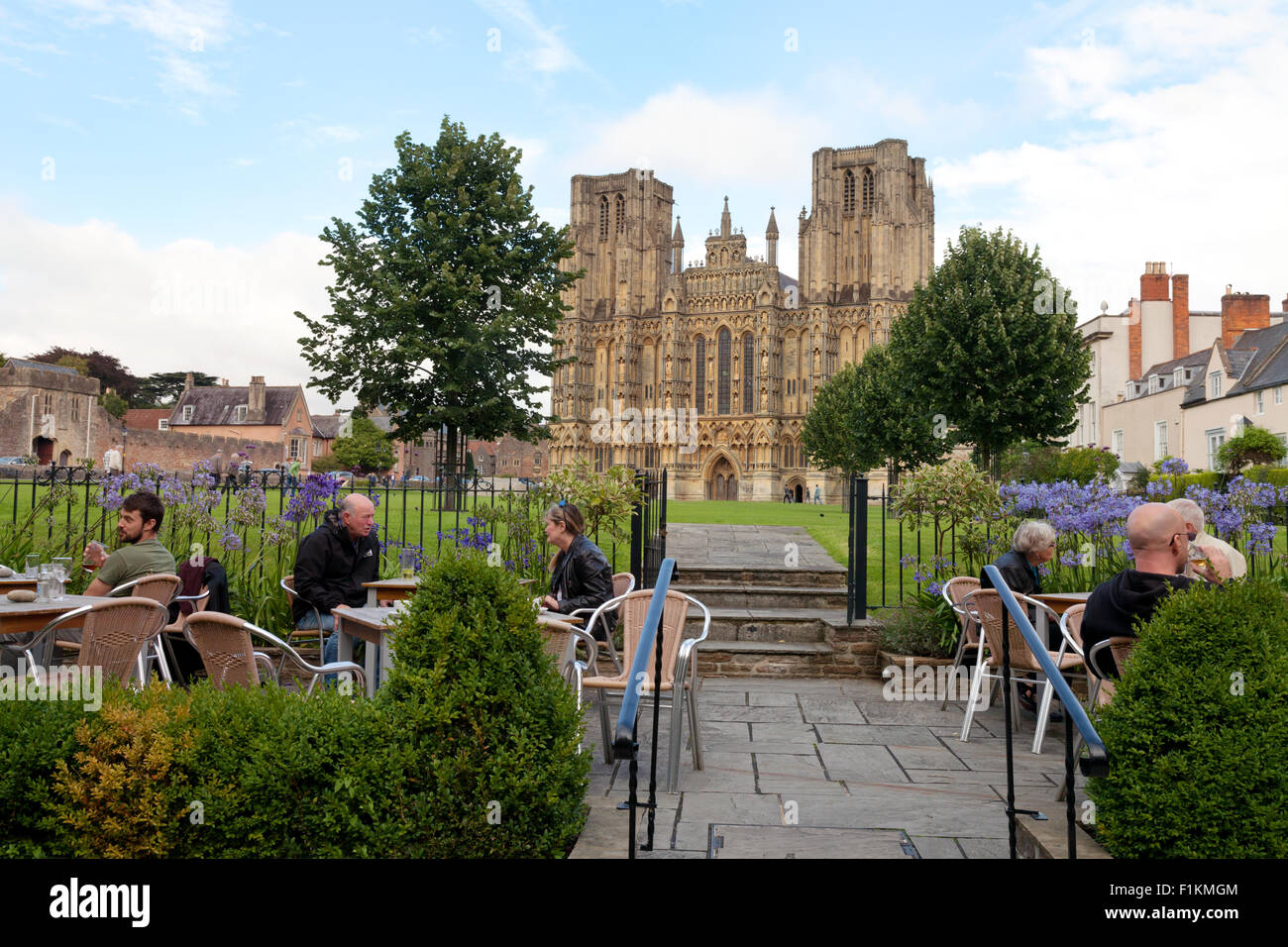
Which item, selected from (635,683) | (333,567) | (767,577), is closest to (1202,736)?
(635,683)

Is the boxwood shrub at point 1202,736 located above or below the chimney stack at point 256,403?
below

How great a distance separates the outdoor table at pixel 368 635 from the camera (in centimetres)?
543

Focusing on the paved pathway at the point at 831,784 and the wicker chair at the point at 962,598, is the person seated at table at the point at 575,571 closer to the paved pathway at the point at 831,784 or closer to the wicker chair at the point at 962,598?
the paved pathway at the point at 831,784

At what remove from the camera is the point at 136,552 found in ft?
19.2

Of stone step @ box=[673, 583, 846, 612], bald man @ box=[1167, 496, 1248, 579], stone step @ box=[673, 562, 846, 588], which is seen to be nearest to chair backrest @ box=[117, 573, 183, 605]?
stone step @ box=[673, 583, 846, 612]

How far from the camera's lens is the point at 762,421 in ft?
224

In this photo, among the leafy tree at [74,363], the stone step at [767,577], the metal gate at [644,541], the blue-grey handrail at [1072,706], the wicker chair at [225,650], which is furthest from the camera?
the leafy tree at [74,363]

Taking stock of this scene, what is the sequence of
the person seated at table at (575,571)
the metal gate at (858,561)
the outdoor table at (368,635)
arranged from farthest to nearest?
the metal gate at (858,561)
the person seated at table at (575,571)
the outdoor table at (368,635)

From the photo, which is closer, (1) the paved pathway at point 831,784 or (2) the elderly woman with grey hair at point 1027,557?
(1) the paved pathway at point 831,784

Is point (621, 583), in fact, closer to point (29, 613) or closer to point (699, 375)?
point (29, 613)

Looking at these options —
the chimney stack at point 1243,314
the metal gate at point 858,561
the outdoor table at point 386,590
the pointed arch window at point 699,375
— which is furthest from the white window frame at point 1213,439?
the pointed arch window at point 699,375

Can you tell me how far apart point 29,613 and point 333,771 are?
255 centimetres

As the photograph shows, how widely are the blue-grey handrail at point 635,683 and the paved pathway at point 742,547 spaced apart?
20.5 feet
